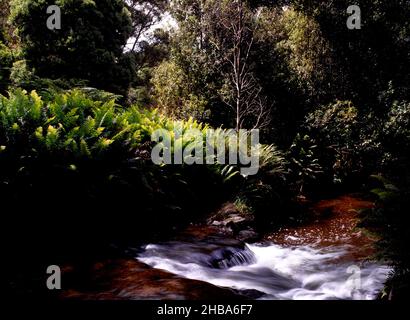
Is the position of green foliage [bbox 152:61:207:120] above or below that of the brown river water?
above

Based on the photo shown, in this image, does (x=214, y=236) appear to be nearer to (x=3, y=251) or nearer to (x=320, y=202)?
(x=3, y=251)

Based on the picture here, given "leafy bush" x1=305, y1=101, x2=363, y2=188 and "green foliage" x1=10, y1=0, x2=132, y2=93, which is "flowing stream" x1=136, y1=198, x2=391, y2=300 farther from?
"green foliage" x1=10, y1=0, x2=132, y2=93

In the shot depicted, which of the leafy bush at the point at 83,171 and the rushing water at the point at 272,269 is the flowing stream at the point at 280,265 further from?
the leafy bush at the point at 83,171

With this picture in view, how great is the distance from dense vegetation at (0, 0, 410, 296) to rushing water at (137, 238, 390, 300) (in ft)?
4.36

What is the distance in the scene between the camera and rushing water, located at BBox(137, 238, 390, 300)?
488 centimetres

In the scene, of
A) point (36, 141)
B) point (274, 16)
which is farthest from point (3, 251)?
point (274, 16)

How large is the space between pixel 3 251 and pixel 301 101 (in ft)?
38.4

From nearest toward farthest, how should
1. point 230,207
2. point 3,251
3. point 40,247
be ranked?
point 3,251
point 40,247
point 230,207

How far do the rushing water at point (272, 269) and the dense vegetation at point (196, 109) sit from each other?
1328 mm

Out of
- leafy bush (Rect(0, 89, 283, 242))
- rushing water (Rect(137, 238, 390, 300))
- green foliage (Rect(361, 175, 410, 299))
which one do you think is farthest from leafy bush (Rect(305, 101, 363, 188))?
green foliage (Rect(361, 175, 410, 299))

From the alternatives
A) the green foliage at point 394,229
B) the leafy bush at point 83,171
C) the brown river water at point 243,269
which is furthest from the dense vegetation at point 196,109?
the green foliage at point 394,229

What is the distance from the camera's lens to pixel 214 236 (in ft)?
21.8
